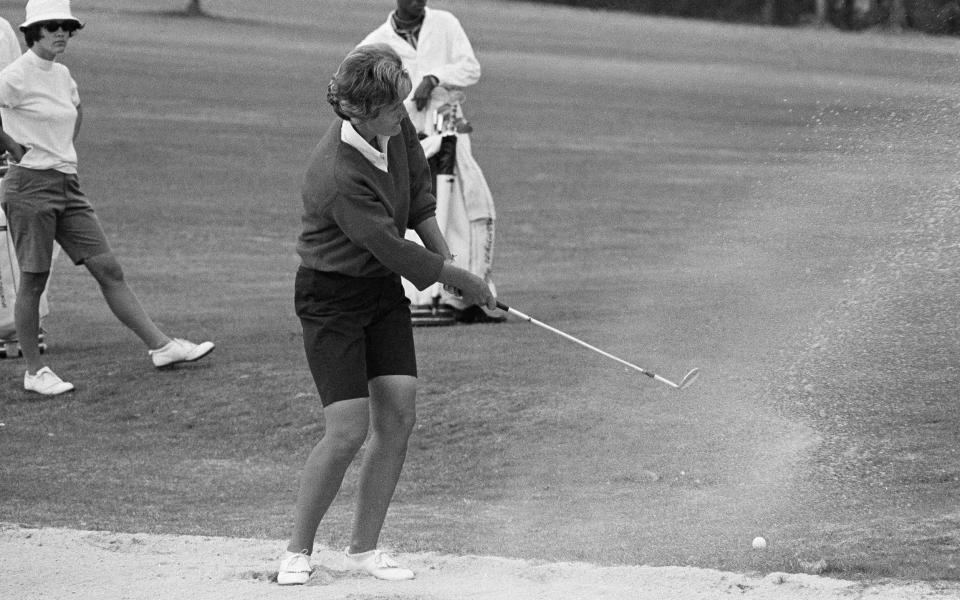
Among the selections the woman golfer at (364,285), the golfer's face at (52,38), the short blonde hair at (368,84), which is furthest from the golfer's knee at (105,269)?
the short blonde hair at (368,84)

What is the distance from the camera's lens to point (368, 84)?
521 centimetres

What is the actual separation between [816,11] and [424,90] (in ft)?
112

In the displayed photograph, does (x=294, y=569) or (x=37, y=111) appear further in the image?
(x=37, y=111)

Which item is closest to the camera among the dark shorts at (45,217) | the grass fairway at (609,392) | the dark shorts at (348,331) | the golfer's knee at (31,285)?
the dark shorts at (348,331)

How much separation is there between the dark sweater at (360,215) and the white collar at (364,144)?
0.02 m

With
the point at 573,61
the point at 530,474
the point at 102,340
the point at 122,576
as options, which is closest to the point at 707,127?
the point at 573,61

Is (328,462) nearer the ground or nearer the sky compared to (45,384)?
nearer the sky

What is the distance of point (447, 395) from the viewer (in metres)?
8.58

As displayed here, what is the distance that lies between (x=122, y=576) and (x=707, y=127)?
87.5 ft

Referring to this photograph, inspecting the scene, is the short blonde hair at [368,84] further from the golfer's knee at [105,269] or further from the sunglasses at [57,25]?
the golfer's knee at [105,269]

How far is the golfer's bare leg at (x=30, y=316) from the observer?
9078mm

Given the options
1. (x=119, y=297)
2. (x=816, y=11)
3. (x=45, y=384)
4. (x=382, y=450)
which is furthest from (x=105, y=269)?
(x=816, y=11)

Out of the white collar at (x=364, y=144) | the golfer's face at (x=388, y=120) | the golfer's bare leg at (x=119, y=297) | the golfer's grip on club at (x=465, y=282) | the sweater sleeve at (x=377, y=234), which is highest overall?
the golfer's face at (x=388, y=120)

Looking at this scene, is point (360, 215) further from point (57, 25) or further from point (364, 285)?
point (57, 25)
